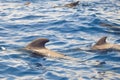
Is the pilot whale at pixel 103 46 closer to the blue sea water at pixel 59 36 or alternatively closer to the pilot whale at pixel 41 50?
the blue sea water at pixel 59 36

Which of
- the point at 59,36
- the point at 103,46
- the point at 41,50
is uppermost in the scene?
the point at 59,36

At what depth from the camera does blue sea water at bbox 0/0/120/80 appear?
9258 mm

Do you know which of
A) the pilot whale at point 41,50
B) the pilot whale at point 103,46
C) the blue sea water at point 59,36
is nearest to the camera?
the blue sea water at point 59,36

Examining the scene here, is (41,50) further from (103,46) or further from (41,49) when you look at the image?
(103,46)

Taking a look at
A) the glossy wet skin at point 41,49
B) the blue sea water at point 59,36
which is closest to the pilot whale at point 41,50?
the glossy wet skin at point 41,49

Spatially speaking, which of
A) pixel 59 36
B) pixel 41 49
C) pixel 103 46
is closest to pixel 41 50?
pixel 41 49

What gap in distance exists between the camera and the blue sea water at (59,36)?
9.26 metres

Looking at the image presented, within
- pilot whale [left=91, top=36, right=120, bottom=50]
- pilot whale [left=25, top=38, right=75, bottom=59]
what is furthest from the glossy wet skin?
pilot whale [left=91, top=36, right=120, bottom=50]

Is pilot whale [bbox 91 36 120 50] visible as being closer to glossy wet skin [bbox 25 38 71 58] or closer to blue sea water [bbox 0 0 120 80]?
blue sea water [bbox 0 0 120 80]

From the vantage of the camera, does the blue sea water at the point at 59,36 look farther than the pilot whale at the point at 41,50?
No

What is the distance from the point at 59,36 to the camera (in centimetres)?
1328

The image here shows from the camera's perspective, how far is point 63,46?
1183 cm

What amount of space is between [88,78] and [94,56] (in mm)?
1991

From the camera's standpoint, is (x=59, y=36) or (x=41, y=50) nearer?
(x=41, y=50)
